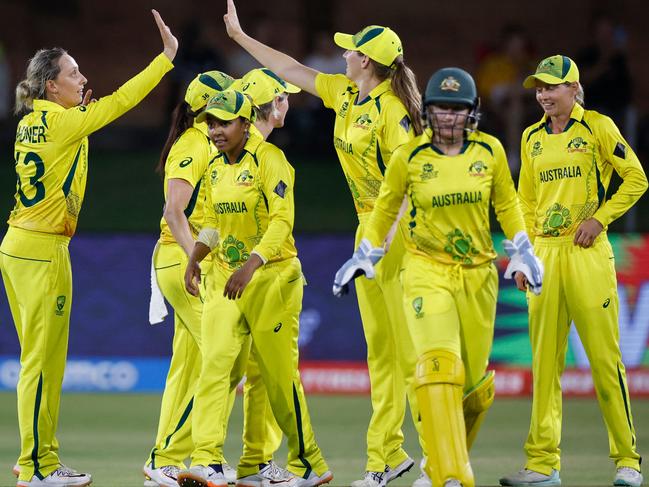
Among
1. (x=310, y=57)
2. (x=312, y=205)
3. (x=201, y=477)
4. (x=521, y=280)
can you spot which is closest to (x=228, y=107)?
(x=521, y=280)

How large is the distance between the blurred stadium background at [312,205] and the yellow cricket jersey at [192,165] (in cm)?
160

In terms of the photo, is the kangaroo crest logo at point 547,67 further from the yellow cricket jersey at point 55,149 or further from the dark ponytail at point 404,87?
the yellow cricket jersey at point 55,149

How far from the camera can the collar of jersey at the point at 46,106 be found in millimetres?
8008

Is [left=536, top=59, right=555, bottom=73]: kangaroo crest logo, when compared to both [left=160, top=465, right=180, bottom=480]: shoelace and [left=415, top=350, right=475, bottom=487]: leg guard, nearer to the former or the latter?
[left=415, top=350, right=475, bottom=487]: leg guard

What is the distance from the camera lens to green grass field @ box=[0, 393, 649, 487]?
867 cm

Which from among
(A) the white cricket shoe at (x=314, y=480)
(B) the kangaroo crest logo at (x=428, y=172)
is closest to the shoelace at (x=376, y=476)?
(A) the white cricket shoe at (x=314, y=480)

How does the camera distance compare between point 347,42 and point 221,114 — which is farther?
point 347,42

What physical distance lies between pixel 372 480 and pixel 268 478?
60 centimetres

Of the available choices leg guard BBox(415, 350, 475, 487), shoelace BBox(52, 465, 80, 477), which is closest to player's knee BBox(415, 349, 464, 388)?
leg guard BBox(415, 350, 475, 487)

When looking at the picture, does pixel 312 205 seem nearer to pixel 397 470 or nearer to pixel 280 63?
pixel 280 63

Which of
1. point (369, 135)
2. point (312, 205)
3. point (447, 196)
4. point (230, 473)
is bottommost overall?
point (230, 473)

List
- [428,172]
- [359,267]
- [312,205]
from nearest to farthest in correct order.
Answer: [359,267], [428,172], [312,205]

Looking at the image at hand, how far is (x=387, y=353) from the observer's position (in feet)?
26.3

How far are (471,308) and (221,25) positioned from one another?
1557 cm
